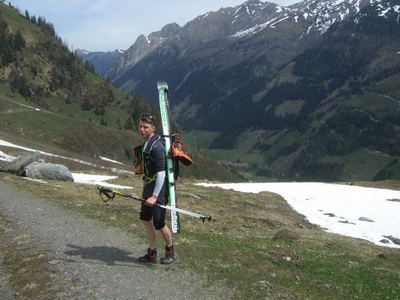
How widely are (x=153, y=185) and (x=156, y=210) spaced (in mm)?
708

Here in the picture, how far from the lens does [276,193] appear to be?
4591 cm

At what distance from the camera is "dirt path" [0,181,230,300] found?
8609mm

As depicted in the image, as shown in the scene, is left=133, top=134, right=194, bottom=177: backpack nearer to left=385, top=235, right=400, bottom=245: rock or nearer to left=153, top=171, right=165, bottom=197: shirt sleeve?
left=153, top=171, right=165, bottom=197: shirt sleeve

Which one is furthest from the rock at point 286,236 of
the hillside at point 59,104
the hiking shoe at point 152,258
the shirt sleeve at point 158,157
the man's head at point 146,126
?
the hillside at point 59,104

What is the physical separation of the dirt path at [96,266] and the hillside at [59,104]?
90.8 m

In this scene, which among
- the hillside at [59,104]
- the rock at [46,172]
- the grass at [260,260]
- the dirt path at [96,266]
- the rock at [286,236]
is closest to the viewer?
the dirt path at [96,266]

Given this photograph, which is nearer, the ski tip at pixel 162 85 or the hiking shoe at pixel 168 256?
the hiking shoe at pixel 168 256

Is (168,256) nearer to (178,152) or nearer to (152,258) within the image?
(152,258)

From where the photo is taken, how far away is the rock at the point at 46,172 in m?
27.8

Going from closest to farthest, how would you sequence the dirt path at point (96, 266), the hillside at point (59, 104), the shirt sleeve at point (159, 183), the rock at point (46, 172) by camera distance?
the dirt path at point (96, 266), the shirt sleeve at point (159, 183), the rock at point (46, 172), the hillside at point (59, 104)

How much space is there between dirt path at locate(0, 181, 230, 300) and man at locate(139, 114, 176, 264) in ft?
1.77

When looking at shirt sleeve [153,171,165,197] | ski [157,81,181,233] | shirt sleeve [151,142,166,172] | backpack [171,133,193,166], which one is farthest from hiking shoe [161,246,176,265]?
backpack [171,133,193,166]

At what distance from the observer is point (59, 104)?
556 ft

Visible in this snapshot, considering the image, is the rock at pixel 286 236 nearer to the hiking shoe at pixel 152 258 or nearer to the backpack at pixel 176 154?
the hiking shoe at pixel 152 258
